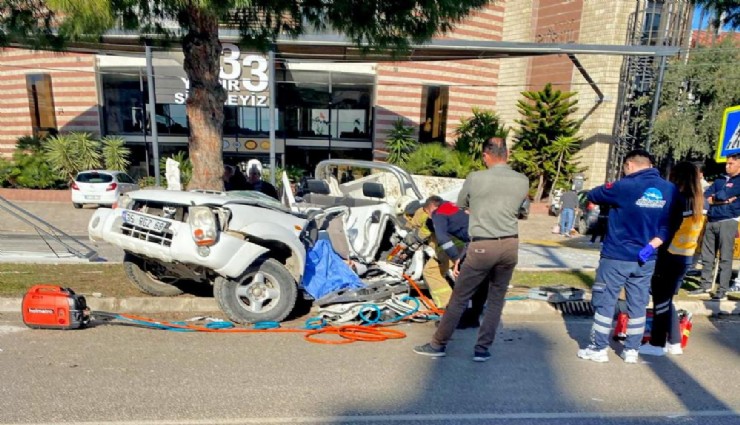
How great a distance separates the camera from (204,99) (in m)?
5.80

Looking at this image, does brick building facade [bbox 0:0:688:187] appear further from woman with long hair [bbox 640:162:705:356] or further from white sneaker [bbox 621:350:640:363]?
white sneaker [bbox 621:350:640:363]

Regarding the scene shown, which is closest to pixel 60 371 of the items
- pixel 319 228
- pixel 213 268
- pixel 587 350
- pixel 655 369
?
pixel 213 268

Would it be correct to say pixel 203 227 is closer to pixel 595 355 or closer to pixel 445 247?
pixel 445 247

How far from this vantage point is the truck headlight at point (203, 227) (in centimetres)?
427

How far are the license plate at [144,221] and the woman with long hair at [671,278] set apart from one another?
4.41 metres

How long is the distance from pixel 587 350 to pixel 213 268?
3.37 meters

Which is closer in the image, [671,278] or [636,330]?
[636,330]

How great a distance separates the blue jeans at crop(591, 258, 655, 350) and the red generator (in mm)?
4514

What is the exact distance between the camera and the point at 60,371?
3.63 meters

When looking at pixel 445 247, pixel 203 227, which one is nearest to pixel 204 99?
pixel 203 227

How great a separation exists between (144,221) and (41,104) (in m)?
21.5

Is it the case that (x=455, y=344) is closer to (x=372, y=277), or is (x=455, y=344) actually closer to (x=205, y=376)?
(x=372, y=277)

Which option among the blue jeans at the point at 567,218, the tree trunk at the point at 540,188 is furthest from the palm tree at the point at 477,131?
the blue jeans at the point at 567,218

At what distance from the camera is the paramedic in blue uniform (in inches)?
148
